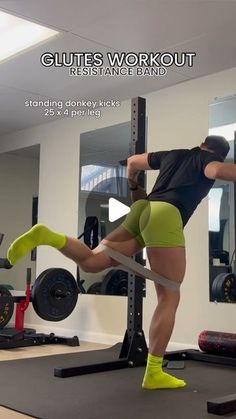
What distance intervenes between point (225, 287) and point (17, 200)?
3.42 m

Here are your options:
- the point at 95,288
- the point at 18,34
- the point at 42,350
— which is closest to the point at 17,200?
the point at 95,288

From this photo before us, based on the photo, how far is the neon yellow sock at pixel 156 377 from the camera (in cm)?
240

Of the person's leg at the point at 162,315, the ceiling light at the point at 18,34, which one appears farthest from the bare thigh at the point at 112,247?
the ceiling light at the point at 18,34

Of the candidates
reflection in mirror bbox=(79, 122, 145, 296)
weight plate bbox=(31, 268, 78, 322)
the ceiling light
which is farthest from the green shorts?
reflection in mirror bbox=(79, 122, 145, 296)

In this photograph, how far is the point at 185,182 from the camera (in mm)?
2529

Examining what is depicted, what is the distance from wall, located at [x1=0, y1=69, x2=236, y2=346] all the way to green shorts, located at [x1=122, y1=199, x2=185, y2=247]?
1.29 metres

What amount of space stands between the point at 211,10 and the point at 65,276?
2052mm

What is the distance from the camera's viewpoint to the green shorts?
2418 millimetres

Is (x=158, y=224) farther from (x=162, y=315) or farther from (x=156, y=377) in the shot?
(x=156, y=377)

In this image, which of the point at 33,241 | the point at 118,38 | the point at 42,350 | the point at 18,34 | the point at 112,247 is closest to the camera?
the point at 33,241

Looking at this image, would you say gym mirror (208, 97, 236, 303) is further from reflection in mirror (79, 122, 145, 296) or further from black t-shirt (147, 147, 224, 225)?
black t-shirt (147, 147, 224, 225)

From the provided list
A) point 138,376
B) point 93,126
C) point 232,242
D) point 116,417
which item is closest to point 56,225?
point 93,126

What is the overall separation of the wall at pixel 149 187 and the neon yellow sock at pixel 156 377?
1.17 m

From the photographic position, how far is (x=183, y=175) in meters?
2.55
